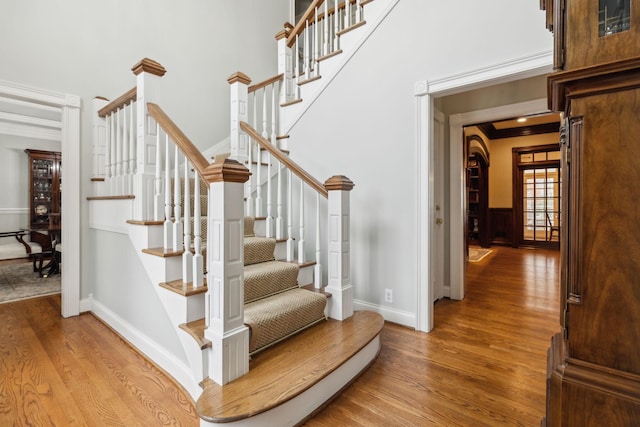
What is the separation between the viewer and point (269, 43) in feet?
15.1

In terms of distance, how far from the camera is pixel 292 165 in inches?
98.6

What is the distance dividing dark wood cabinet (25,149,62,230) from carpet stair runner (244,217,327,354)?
622 centimetres

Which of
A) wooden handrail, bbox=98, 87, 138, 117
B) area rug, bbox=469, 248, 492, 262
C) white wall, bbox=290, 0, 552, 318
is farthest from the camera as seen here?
area rug, bbox=469, 248, 492, 262

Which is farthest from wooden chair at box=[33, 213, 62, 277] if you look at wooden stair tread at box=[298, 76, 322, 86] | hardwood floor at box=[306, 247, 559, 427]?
hardwood floor at box=[306, 247, 559, 427]

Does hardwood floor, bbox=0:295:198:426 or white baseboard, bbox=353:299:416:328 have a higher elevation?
white baseboard, bbox=353:299:416:328

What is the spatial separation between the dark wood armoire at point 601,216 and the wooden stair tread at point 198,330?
4.50 ft

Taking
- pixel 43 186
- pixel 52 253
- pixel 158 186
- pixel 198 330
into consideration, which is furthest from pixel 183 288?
pixel 43 186

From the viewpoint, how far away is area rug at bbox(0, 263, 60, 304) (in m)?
3.51

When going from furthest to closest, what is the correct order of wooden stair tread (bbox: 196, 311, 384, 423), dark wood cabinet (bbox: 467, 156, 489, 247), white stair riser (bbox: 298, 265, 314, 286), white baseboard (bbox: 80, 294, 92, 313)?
dark wood cabinet (bbox: 467, 156, 489, 247) → white baseboard (bbox: 80, 294, 92, 313) → white stair riser (bbox: 298, 265, 314, 286) → wooden stair tread (bbox: 196, 311, 384, 423)

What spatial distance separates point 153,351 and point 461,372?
6.56 feet

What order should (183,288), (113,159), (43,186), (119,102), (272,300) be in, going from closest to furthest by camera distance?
1. (183,288)
2. (272,300)
3. (119,102)
4. (113,159)
5. (43,186)

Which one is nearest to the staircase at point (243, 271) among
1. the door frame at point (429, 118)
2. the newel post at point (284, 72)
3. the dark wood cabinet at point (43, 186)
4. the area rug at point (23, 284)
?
the newel post at point (284, 72)

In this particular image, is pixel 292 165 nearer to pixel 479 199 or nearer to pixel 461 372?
pixel 461 372

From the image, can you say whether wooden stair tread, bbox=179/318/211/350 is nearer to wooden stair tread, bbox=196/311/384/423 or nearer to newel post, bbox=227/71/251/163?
wooden stair tread, bbox=196/311/384/423
